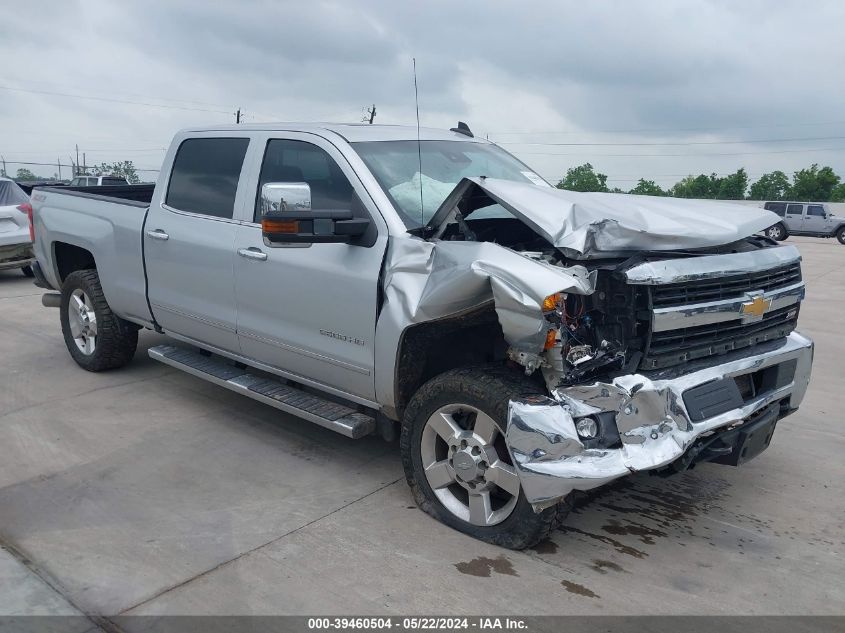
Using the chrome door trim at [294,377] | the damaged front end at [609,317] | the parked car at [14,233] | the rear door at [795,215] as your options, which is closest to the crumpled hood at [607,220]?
the damaged front end at [609,317]

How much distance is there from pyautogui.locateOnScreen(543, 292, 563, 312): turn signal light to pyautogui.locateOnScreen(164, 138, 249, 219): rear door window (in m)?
2.43

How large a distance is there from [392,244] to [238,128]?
1.80 meters

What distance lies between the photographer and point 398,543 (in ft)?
11.7

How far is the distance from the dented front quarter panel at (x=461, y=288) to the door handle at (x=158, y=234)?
2.09 metres

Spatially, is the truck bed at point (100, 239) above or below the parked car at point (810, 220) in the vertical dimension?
above

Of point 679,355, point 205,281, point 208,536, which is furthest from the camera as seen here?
point 205,281

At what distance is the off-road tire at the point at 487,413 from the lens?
334 centimetres

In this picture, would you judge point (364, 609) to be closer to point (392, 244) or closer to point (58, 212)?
point (392, 244)

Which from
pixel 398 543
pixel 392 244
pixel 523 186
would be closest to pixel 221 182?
pixel 392 244

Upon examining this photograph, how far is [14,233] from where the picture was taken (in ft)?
36.5

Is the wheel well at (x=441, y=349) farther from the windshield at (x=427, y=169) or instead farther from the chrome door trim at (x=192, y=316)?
the chrome door trim at (x=192, y=316)

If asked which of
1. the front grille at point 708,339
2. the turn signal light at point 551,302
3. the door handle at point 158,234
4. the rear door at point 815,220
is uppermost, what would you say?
the door handle at point 158,234

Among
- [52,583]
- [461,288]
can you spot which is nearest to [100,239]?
[52,583]

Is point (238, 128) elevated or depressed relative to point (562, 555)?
elevated
